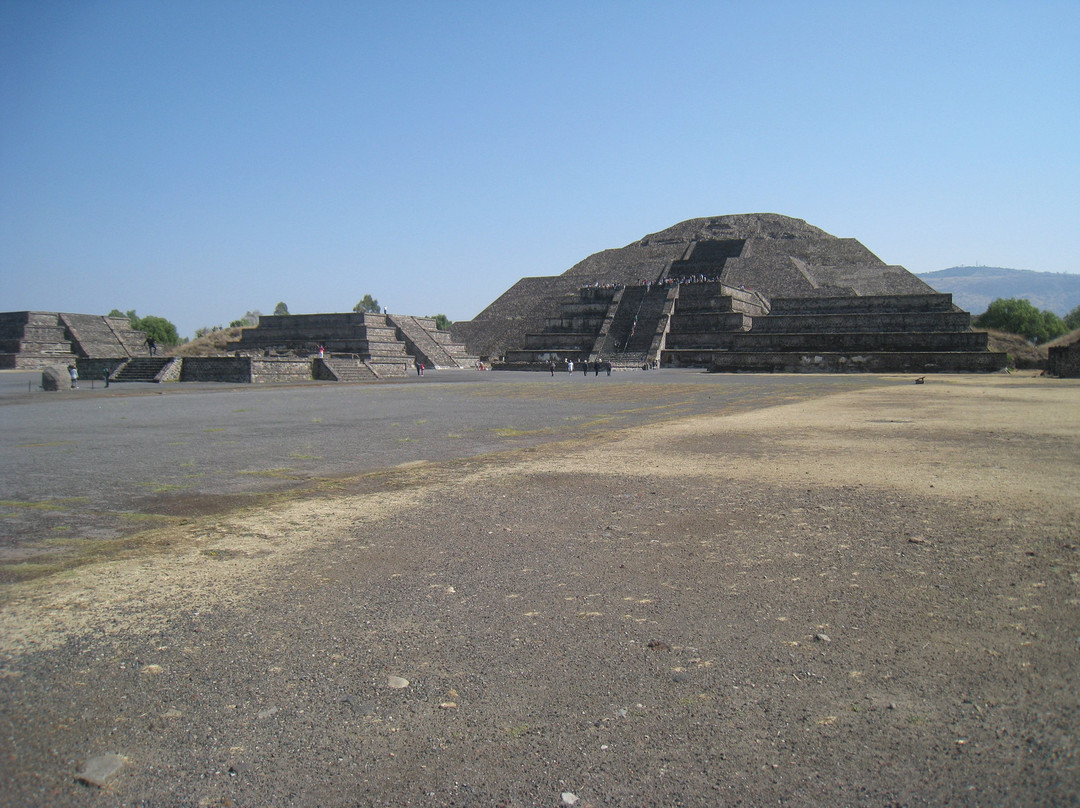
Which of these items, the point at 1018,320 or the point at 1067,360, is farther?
the point at 1018,320

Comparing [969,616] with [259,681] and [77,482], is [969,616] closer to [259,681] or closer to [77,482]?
[259,681]

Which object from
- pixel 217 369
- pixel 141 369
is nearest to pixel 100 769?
pixel 217 369

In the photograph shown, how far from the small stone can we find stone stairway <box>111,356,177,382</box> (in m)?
27.0

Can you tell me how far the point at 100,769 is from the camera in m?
2.01

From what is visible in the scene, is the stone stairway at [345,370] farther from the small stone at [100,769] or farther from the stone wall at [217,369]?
the small stone at [100,769]

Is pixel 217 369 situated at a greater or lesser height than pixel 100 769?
greater

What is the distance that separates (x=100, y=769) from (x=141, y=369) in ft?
92.3

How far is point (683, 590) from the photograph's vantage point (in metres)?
3.35

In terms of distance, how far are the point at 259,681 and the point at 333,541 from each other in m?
1.77

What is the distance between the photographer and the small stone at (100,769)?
1964mm

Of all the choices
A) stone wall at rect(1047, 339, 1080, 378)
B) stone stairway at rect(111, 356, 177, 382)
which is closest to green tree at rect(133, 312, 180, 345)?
stone stairway at rect(111, 356, 177, 382)

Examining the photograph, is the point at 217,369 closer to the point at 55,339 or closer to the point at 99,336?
the point at 55,339

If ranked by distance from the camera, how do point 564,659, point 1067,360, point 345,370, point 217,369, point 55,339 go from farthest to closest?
1. point 55,339
2. point 345,370
3. point 217,369
4. point 1067,360
5. point 564,659

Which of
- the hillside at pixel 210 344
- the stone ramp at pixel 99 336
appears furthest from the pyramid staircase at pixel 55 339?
the hillside at pixel 210 344
